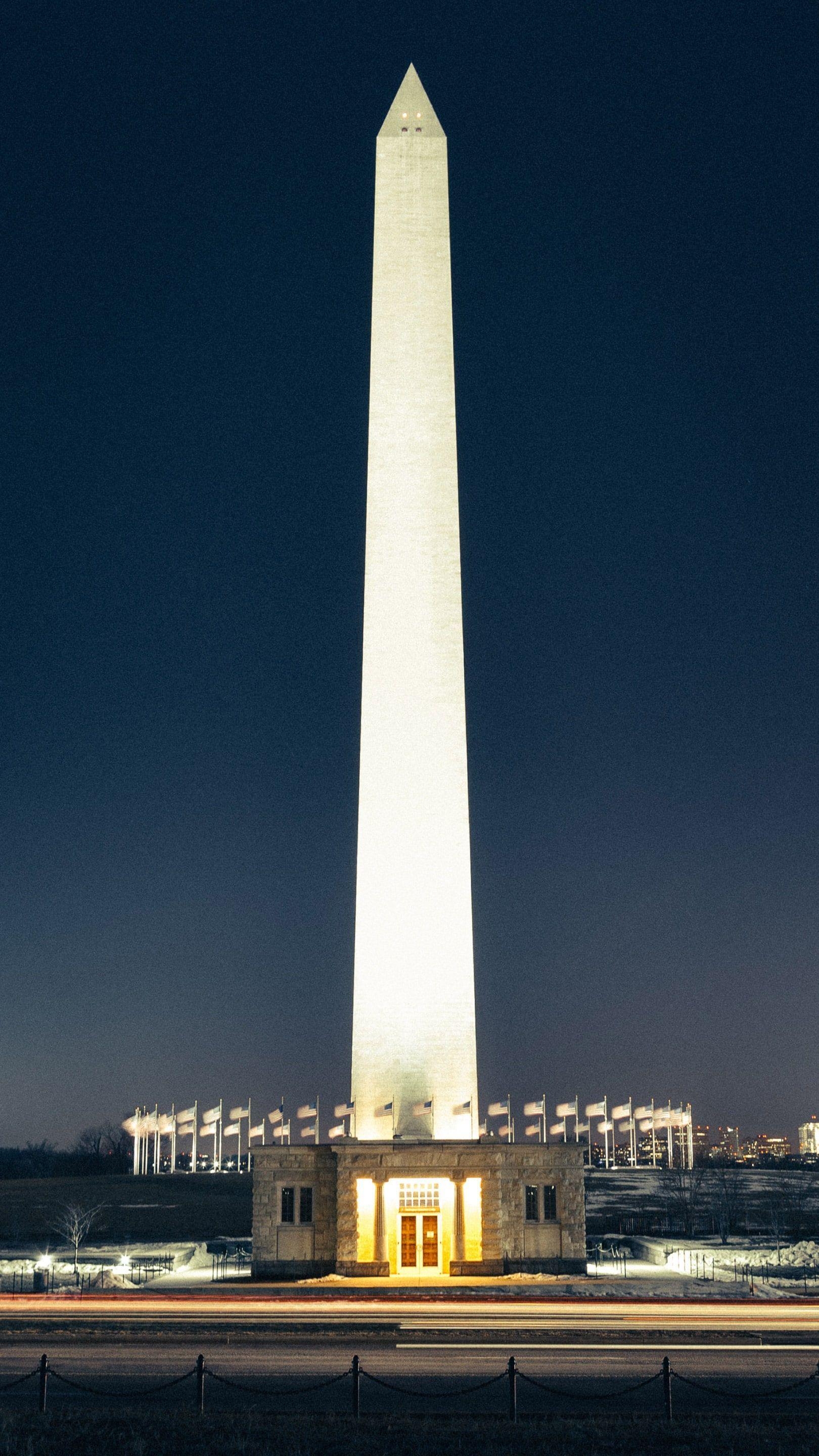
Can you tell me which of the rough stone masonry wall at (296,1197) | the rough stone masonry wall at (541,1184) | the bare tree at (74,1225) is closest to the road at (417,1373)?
the rough stone masonry wall at (296,1197)

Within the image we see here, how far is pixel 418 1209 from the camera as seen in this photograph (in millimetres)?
41906

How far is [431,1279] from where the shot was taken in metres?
40.2

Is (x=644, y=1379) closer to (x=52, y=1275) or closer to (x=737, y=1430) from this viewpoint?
(x=737, y=1430)

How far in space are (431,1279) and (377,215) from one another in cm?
3661

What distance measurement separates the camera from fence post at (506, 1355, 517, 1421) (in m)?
19.7

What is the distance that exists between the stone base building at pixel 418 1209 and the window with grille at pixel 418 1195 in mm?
30

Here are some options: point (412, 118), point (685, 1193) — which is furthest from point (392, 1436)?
point (685, 1193)

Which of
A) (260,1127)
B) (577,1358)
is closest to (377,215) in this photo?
(577,1358)

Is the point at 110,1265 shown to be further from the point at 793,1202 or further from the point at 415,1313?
the point at 793,1202

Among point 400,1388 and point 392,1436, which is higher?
point 400,1388

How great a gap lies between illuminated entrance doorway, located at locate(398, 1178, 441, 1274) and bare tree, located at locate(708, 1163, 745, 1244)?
16435 mm

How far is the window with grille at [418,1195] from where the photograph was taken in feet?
138

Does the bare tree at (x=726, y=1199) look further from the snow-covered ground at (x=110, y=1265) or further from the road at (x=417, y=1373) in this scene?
the road at (x=417, y=1373)

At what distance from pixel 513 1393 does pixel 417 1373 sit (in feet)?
12.7
